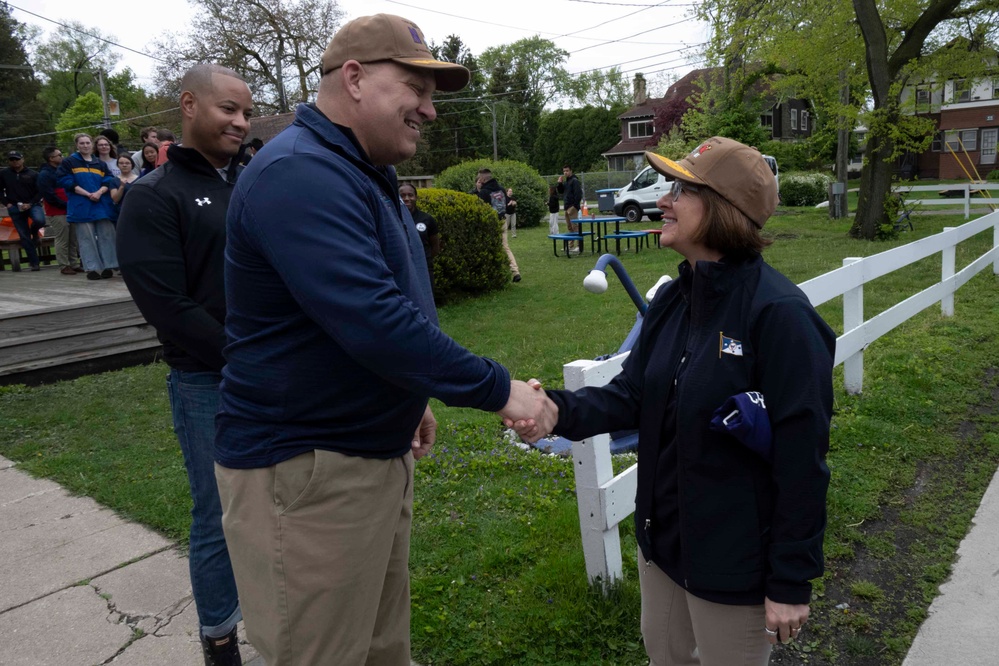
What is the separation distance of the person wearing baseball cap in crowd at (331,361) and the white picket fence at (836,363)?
1184mm

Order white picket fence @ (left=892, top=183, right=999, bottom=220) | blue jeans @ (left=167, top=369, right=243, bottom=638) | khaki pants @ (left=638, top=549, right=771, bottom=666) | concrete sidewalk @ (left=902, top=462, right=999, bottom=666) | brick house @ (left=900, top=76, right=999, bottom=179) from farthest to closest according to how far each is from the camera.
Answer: brick house @ (left=900, top=76, right=999, bottom=179) → white picket fence @ (left=892, top=183, right=999, bottom=220) → concrete sidewalk @ (left=902, top=462, right=999, bottom=666) → blue jeans @ (left=167, top=369, right=243, bottom=638) → khaki pants @ (left=638, top=549, right=771, bottom=666)

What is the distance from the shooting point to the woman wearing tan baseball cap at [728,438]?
1.86 metres

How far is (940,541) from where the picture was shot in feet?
12.4

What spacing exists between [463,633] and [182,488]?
2463 mm

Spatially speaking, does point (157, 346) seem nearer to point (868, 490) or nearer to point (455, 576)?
point (455, 576)

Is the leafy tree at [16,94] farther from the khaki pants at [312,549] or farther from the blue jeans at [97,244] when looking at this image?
the khaki pants at [312,549]

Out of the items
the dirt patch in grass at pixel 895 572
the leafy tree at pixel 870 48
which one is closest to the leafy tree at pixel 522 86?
the leafy tree at pixel 870 48

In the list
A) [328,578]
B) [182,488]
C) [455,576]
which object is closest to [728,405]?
[328,578]

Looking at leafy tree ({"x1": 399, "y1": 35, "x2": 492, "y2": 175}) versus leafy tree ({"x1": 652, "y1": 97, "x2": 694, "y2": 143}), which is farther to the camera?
leafy tree ({"x1": 399, "y1": 35, "x2": 492, "y2": 175})

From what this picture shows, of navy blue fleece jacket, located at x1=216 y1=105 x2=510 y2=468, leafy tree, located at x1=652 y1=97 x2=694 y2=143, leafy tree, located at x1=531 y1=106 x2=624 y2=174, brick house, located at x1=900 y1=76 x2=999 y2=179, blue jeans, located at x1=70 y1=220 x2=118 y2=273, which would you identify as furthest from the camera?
leafy tree, located at x1=531 y1=106 x2=624 y2=174

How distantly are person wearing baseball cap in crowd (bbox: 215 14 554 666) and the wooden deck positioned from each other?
690cm

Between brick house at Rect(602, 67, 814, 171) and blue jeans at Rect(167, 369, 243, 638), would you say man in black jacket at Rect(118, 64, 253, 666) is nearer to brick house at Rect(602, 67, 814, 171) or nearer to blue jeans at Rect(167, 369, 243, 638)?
blue jeans at Rect(167, 369, 243, 638)

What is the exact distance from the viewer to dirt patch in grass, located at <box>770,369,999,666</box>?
3012mm

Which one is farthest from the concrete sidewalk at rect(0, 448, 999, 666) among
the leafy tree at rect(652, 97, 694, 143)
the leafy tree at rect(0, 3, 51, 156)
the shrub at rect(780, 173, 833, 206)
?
the leafy tree at rect(652, 97, 694, 143)
